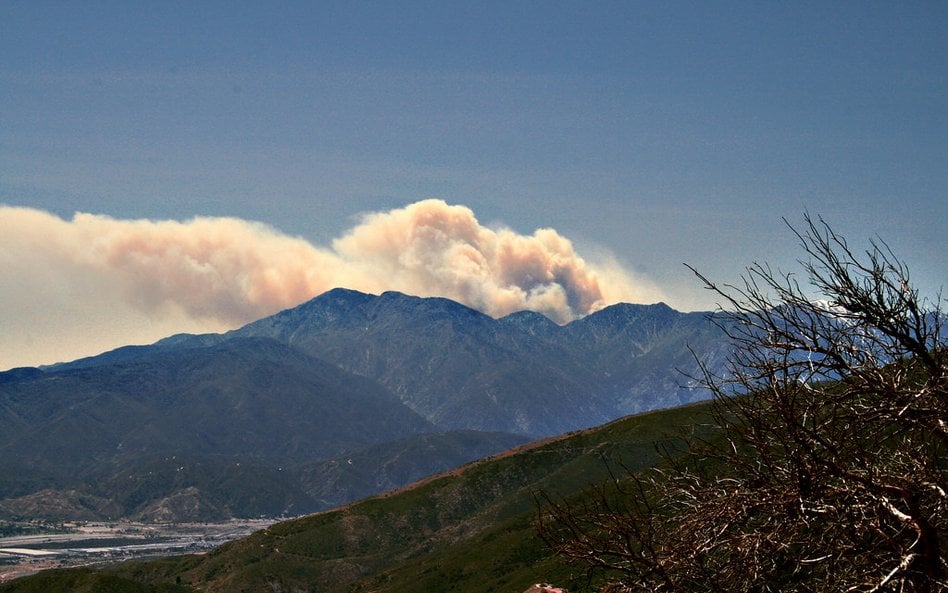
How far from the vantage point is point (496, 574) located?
98.9m

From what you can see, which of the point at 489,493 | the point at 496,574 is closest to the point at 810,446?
the point at 496,574

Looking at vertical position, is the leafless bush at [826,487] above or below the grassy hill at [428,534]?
below

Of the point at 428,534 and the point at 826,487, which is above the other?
the point at 428,534

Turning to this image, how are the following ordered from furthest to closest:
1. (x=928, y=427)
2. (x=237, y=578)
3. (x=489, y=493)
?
(x=489, y=493) < (x=237, y=578) < (x=928, y=427)

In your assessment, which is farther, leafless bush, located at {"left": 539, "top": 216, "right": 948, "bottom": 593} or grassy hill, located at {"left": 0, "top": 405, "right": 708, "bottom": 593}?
grassy hill, located at {"left": 0, "top": 405, "right": 708, "bottom": 593}

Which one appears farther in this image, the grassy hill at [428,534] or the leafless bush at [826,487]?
the grassy hill at [428,534]

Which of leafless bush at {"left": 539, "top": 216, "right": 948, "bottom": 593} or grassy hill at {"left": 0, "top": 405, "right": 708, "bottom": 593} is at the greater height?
grassy hill at {"left": 0, "top": 405, "right": 708, "bottom": 593}

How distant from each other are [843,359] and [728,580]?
3.97 m

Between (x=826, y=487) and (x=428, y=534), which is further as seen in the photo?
(x=428, y=534)

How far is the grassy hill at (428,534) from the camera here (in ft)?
383

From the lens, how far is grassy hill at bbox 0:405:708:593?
4592 inches

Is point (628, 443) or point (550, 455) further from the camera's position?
point (550, 455)

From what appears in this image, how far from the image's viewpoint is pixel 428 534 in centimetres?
17288

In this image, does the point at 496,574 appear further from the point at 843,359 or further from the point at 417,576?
the point at 843,359
